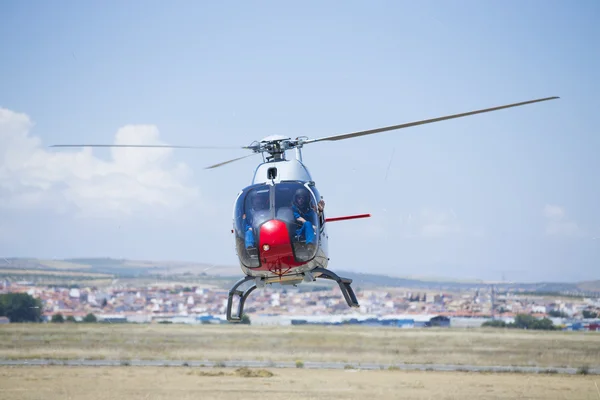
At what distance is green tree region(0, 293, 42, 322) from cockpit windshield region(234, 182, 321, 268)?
61429 mm

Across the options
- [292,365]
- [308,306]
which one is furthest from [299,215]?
[308,306]

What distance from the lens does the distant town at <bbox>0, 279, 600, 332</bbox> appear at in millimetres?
85562

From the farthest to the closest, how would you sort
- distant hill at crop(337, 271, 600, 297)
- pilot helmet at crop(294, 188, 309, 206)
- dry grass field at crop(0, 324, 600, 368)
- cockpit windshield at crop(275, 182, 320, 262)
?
distant hill at crop(337, 271, 600, 297) < dry grass field at crop(0, 324, 600, 368) < pilot helmet at crop(294, 188, 309, 206) < cockpit windshield at crop(275, 182, 320, 262)

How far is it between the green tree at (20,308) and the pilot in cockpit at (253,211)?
202ft

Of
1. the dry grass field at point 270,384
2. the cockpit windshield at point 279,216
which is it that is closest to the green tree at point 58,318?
the dry grass field at point 270,384

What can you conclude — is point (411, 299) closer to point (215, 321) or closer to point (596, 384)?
point (215, 321)

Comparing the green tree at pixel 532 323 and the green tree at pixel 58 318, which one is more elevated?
the green tree at pixel 532 323

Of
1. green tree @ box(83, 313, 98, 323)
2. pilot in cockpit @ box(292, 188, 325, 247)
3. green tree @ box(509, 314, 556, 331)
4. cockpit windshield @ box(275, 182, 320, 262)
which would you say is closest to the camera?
cockpit windshield @ box(275, 182, 320, 262)

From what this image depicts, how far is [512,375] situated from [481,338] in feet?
77.3

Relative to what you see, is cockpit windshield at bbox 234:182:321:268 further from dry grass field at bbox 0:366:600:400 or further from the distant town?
the distant town

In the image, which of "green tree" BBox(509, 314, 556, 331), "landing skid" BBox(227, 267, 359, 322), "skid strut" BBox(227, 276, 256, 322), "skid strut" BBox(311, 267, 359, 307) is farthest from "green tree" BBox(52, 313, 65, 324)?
"skid strut" BBox(311, 267, 359, 307)

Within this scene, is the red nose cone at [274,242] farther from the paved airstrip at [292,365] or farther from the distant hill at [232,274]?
the distant hill at [232,274]

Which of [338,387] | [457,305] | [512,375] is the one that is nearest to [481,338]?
[512,375]

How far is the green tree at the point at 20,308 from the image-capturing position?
246 ft
